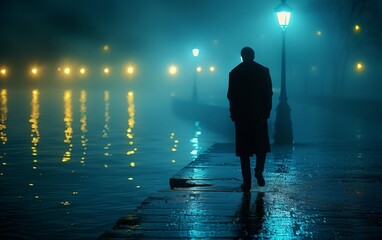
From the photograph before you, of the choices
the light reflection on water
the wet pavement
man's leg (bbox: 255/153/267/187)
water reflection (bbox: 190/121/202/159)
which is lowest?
water reflection (bbox: 190/121/202/159)

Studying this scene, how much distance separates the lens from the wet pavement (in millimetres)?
6863

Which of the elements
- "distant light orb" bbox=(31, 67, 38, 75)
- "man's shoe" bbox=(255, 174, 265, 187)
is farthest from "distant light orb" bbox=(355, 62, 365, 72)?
"man's shoe" bbox=(255, 174, 265, 187)

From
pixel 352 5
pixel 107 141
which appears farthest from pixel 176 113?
pixel 107 141

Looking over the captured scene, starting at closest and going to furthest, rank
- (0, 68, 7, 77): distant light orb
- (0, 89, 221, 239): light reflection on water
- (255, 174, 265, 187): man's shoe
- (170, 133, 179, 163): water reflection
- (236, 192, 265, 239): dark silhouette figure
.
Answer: (236, 192, 265, 239): dark silhouette figure < (255, 174, 265, 187): man's shoe < (0, 89, 221, 239): light reflection on water < (170, 133, 179, 163): water reflection < (0, 68, 7, 77): distant light orb

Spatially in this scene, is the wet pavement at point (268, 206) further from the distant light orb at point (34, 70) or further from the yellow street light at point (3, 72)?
the distant light orb at point (34, 70)

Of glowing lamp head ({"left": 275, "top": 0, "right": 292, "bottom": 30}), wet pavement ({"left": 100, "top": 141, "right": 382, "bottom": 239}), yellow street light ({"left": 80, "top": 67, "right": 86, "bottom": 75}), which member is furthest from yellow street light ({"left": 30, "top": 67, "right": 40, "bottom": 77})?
wet pavement ({"left": 100, "top": 141, "right": 382, "bottom": 239})

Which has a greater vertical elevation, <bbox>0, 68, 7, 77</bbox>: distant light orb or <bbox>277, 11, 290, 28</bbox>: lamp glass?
<bbox>0, 68, 7, 77</bbox>: distant light orb

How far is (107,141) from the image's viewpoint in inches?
1037

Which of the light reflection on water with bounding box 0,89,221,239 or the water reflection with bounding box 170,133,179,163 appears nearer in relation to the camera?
the light reflection on water with bounding box 0,89,221,239

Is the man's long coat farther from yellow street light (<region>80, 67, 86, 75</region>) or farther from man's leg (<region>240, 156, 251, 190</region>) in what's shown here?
yellow street light (<region>80, 67, 86, 75</region>)

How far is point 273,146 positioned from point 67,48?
116 m

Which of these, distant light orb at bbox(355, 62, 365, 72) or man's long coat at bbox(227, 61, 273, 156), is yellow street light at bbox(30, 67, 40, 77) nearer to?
distant light orb at bbox(355, 62, 365, 72)

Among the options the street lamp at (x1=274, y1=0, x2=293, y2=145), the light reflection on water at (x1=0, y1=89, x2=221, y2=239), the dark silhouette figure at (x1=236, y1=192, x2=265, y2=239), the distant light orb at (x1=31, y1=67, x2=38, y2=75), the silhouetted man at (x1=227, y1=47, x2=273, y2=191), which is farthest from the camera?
the distant light orb at (x1=31, y1=67, x2=38, y2=75)

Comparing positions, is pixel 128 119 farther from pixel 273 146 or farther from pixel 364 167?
pixel 364 167
